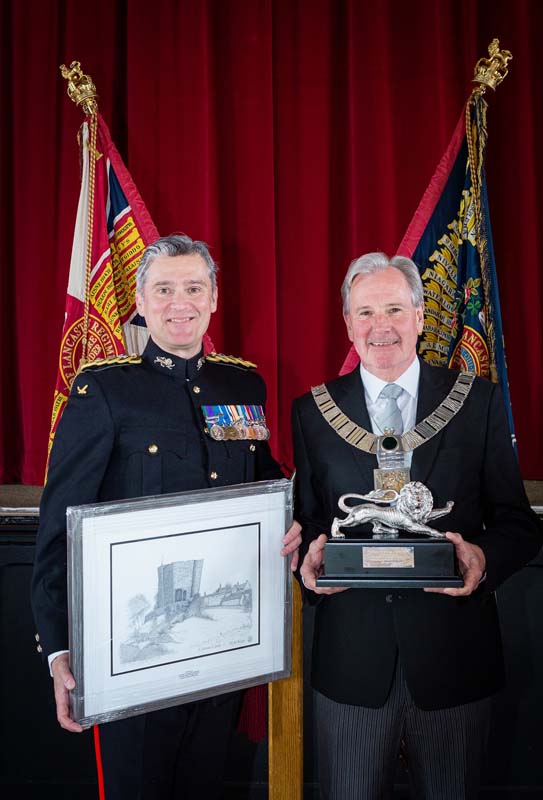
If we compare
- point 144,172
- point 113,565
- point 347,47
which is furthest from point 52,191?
point 113,565

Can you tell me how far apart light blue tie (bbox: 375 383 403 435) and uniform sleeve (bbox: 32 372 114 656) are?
610mm

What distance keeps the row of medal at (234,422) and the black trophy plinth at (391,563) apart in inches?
15.2

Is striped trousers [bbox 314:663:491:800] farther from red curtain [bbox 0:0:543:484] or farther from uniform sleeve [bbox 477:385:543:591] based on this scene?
red curtain [bbox 0:0:543:484]

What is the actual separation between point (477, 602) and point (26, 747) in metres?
1.75

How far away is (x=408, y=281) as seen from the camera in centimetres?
168

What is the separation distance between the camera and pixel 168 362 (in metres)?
1.69

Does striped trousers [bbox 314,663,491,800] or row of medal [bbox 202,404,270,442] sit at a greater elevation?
row of medal [bbox 202,404,270,442]

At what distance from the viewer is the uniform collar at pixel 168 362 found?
5.54ft

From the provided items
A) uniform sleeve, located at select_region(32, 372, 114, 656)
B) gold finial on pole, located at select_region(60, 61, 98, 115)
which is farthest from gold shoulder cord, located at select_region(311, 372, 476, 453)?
gold finial on pole, located at select_region(60, 61, 98, 115)

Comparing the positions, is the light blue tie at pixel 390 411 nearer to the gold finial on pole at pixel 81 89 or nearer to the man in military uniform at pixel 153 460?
the man in military uniform at pixel 153 460

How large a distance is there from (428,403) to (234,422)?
1.48 feet

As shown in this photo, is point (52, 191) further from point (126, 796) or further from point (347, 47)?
point (126, 796)

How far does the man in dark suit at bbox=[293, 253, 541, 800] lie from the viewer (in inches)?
59.8

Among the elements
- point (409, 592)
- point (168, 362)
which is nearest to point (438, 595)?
point (409, 592)
